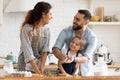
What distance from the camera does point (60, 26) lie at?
15.1ft

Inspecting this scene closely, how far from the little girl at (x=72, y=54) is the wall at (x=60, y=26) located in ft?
6.44

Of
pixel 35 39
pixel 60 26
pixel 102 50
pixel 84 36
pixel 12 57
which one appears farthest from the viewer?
pixel 60 26

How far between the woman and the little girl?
174 mm

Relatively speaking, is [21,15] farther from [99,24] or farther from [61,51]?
[61,51]

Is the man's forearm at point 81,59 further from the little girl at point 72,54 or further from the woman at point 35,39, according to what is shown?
the woman at point 35,39

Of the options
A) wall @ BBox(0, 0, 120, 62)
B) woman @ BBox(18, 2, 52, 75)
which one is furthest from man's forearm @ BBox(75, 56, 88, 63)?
Answer: wall @ BBox(0, 0, 120, 62)

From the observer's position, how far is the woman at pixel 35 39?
244 centimetres

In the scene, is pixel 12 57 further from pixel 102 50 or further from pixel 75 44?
pixel 75 44

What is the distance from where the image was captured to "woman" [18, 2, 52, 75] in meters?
2.44

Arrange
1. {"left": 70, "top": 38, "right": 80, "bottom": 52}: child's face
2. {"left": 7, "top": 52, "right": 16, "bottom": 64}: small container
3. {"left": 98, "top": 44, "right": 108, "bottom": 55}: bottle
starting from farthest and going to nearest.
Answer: {"left": 98, "top": 44, "right": 108, "bottom": 55}: bottle → {"left": 7, "top": 52, "right": 16, "bottom": 64}: small container → {"left": 70, "top": 38, "right": 80, "bottom": 52}: child's face

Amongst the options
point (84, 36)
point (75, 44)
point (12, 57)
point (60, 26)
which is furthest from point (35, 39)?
point (60, 26)

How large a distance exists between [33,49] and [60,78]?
0.91 m

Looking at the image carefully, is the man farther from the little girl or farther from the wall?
the wall

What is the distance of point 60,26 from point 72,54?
80.1 inches
